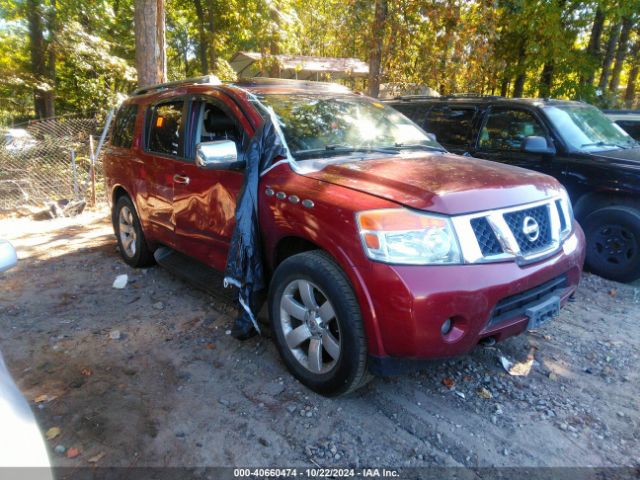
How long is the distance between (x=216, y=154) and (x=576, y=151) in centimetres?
406

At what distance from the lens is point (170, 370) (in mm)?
3262

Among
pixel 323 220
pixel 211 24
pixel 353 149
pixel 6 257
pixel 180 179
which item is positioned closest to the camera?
pixel 6 257

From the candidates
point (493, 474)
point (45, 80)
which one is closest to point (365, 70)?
point (45, 80)

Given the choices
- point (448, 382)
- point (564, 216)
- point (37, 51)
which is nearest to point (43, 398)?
point (448, 382)

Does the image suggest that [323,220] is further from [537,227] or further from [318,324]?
[537,227]

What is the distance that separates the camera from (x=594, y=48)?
41.7 ft

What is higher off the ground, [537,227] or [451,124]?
[451,124]

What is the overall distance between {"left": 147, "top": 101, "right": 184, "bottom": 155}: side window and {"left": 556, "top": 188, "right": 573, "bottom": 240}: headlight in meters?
3.04

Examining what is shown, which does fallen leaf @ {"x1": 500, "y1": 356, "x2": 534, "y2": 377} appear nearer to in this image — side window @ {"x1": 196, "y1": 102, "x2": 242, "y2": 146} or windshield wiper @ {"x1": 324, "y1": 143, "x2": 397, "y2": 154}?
windshield wiper @ {"x1": 324, "y1": 143, "x2": 397, "y2": 154}

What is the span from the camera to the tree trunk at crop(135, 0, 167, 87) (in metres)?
7.79

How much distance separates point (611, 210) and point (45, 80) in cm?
1618

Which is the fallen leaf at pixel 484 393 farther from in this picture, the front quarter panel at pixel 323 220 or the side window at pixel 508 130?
the side window at pixel 508 130

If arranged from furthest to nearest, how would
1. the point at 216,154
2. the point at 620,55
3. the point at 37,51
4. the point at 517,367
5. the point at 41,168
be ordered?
the point at 37,51 < the point at 620,55 < the point at 41,168 < the point at 517,367 < the point at 216,154

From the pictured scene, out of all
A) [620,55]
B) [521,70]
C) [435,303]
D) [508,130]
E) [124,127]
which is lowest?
[435,303]
